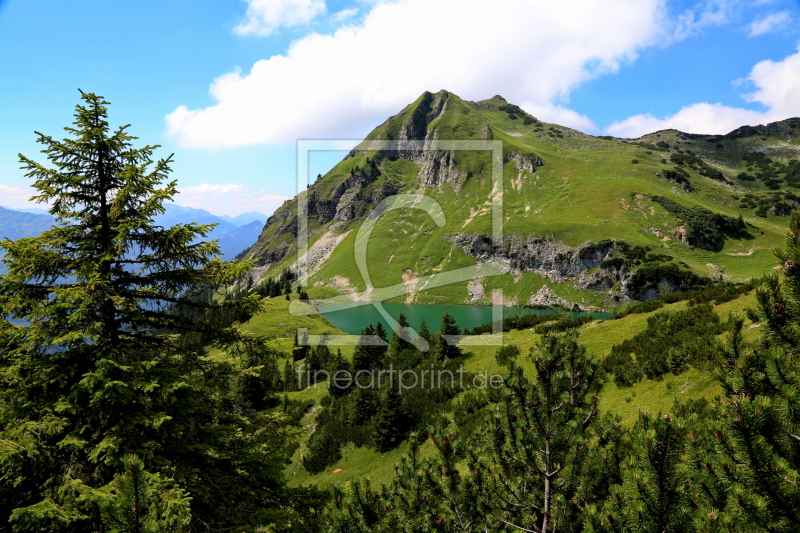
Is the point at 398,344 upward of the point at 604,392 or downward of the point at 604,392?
downward

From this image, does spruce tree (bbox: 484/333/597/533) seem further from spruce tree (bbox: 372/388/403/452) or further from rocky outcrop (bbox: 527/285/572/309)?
rocky outcrop (bbox: 527/285/572/309)

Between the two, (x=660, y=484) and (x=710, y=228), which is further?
(x=710, y=228)

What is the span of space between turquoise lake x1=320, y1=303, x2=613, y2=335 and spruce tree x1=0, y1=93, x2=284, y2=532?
9745 centimetres

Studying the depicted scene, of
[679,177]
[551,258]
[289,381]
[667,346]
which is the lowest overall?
[289,381]

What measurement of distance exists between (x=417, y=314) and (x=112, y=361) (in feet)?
429

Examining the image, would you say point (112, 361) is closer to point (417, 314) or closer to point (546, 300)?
point (417, 314)

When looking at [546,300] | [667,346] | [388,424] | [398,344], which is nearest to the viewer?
[667,346]

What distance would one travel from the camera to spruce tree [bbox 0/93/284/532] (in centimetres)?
669

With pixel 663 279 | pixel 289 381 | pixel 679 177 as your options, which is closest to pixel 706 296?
pixel 289 381

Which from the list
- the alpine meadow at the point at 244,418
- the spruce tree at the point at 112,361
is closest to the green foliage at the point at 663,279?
the alpine meadow at the point at 244,418

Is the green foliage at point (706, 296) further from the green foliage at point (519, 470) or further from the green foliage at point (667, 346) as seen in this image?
the green foliage at point (519, 470)

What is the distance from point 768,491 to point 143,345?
11577 millimetres

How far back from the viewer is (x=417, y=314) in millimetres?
136125

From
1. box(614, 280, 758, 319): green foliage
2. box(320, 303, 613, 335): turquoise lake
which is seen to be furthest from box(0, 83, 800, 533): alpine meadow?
box(320, 303, 613, 335): turquoise lake
